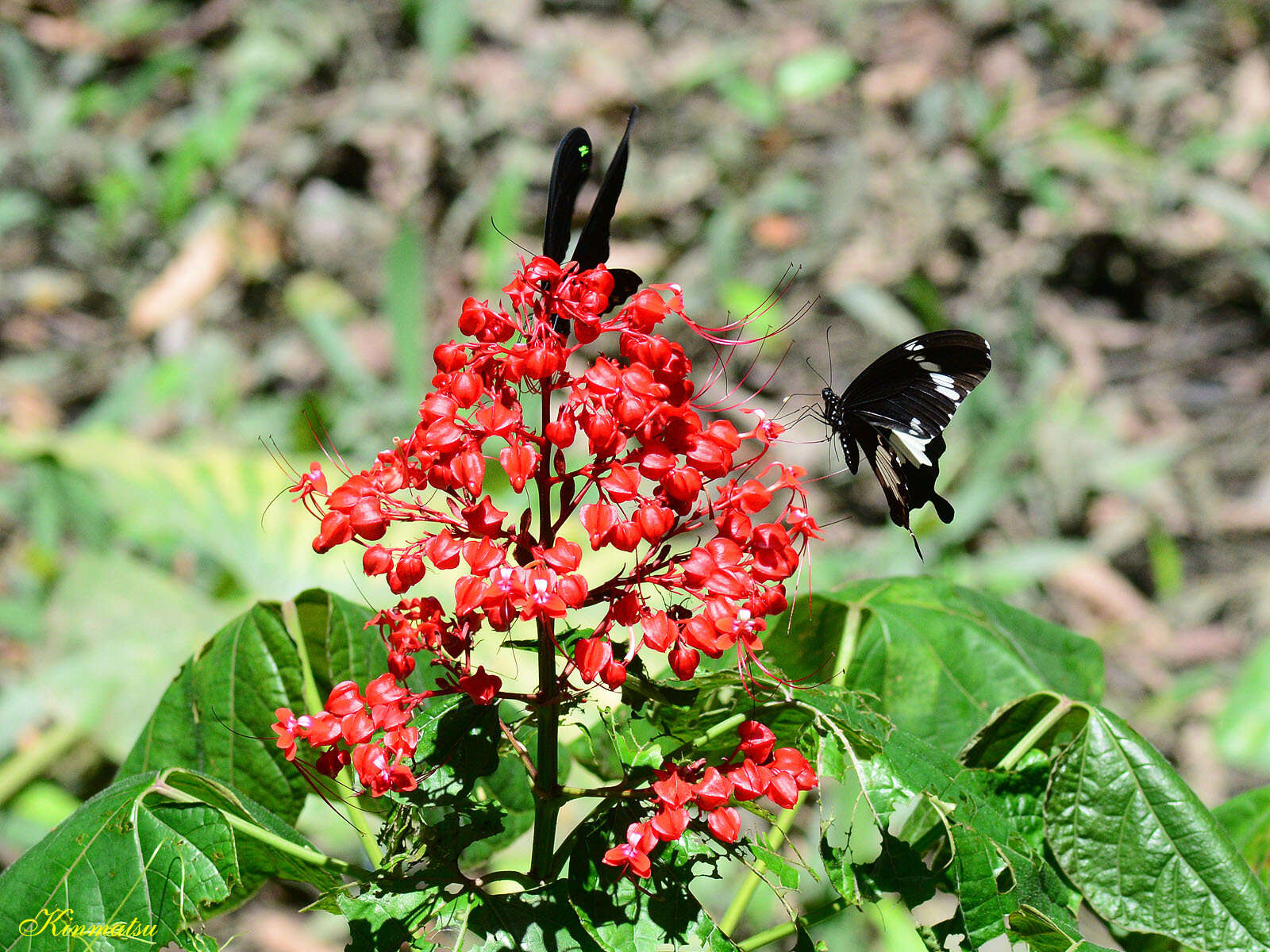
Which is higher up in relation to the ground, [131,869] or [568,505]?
[568,505]

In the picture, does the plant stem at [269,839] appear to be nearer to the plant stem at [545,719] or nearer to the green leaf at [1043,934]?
the plant stem at [545,719]

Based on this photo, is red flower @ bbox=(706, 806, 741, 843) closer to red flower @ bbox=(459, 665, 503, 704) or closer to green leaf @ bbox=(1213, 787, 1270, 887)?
red flower @ bbox=(459, 665, 503, 704)

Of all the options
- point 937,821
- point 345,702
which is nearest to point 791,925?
point 937,821

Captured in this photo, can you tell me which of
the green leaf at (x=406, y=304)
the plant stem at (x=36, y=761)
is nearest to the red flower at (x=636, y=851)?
the plant stem at (x=36, y=761)

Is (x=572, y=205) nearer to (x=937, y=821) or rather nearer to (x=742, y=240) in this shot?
(x=937, y=821)

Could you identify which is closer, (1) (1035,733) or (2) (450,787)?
(2) (450,787)

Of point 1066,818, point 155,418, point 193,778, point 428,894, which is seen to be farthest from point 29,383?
point 1066,818

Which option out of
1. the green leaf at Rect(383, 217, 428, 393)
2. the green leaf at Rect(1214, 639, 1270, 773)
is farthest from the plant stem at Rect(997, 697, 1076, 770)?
the green leaf at Rect(383, 217, 428, 393)
